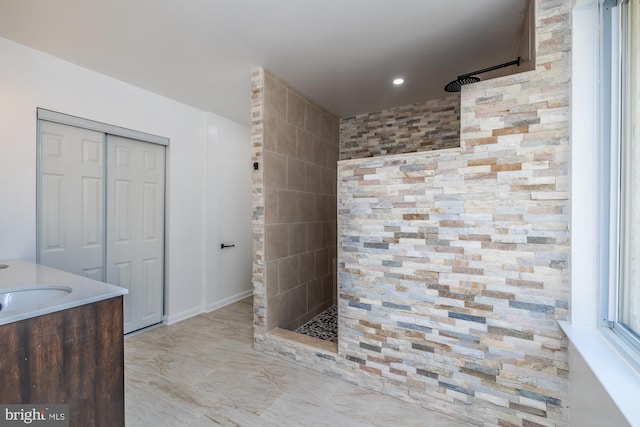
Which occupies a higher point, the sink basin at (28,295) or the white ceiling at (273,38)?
the white ceiling at (273,38)

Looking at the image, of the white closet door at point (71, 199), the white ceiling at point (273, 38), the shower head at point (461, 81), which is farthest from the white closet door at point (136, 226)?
the shower head at point (461, 81)

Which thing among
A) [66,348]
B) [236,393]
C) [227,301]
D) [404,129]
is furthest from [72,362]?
[404,129]

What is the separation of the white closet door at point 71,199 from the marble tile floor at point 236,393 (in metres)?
0.96

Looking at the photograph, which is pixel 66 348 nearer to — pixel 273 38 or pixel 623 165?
pixel 273 38

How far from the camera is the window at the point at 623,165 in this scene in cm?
110

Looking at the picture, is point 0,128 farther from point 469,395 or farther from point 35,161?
point 469,395

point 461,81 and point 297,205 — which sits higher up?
point 461,81

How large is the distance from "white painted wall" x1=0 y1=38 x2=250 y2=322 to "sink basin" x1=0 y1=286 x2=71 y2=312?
103 cm

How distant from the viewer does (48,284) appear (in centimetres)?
146

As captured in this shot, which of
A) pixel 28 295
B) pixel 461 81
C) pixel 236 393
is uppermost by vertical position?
pixel 461 81

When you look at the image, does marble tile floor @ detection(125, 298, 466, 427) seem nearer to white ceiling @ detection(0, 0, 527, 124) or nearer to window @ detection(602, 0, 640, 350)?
window @ detection(602, 0, 640, 350)

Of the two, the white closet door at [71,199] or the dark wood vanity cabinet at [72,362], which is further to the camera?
the white closet door at [71,199]

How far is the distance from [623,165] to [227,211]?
369 centimetres

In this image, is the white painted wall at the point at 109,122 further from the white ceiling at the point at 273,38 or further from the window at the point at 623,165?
the window at the point at 623,165
